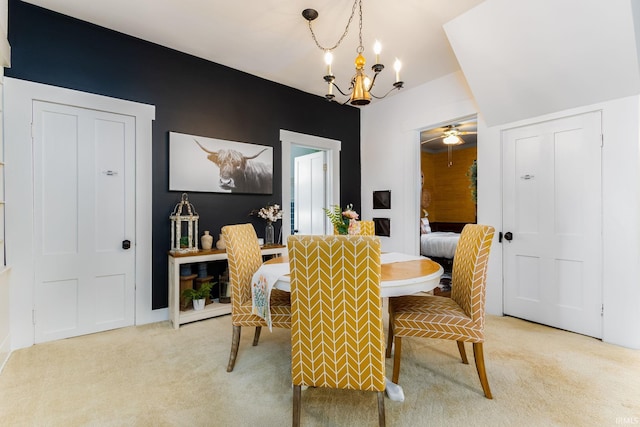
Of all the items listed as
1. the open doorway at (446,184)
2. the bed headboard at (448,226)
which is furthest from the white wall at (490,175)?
the bed headboard at (448,226)

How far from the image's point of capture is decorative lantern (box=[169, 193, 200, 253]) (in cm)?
307

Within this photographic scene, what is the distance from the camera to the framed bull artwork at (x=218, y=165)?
3180 mm

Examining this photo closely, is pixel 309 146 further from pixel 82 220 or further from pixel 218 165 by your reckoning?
pixel 82 220

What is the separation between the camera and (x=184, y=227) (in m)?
3.28

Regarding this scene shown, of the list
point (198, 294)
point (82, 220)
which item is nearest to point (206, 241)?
point (198, 294)

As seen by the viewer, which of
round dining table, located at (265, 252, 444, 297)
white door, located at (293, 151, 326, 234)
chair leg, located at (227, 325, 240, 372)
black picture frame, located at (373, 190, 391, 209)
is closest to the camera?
round dining table, located at (265, 252, 444, 297)

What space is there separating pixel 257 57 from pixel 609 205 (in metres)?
3.57

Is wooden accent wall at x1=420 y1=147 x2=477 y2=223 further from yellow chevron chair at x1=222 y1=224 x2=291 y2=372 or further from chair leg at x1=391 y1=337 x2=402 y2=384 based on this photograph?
yellow chevron chair at x1=222 y1=224 x2=291 y2=372

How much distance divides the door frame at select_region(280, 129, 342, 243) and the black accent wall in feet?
0.25

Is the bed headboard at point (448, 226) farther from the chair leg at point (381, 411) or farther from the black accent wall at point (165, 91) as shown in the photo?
the chair leg at point (381, 411)

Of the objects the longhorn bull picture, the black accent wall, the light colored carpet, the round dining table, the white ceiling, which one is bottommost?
the light colored carpet

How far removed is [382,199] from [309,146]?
130 centimetres

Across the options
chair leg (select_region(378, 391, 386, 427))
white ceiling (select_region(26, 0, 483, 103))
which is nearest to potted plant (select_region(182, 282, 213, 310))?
chair leg (select_region(378, 391, 386, 427))

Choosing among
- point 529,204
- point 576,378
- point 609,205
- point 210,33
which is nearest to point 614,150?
point 609,205
